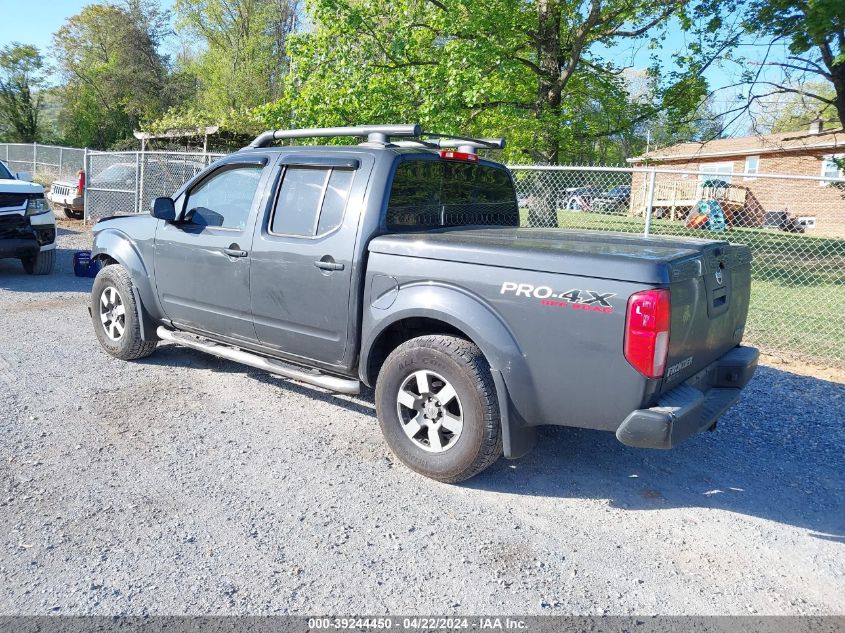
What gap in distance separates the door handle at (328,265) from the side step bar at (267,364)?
74 cm

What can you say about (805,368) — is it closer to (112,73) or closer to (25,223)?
(25,223)

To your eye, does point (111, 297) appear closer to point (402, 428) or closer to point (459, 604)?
point (402, 428)

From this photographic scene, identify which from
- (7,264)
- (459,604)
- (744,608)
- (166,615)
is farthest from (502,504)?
(7,264)

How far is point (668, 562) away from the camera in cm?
325

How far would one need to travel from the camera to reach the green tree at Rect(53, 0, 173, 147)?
40750 mm

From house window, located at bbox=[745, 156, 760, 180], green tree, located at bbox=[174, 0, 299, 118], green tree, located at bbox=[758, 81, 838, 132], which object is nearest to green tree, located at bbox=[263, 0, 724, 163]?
green tree, located at bbox=[758, 81, 838, 132]

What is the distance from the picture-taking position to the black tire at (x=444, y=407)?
369cm

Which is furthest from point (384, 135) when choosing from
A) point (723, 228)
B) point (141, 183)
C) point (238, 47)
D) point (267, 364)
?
point (238, 47)

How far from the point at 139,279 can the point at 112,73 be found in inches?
1627

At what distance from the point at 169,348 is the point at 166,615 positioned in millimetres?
4143

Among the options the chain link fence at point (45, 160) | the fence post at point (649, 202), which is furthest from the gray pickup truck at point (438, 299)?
the chain link fence at point (45, 160)

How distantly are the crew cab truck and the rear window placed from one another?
23.0ft

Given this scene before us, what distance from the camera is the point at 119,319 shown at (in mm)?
5988

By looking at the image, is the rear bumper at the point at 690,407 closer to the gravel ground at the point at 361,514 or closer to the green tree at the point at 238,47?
the gravel ground at the point at 361,514
